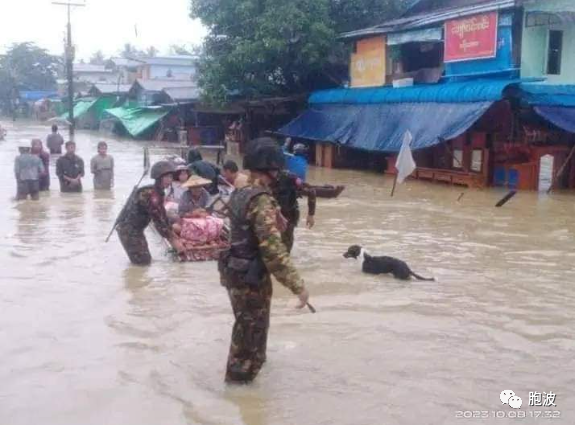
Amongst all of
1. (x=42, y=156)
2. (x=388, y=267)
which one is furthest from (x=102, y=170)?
(x=388, y=267)

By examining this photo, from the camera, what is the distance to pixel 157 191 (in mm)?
8469

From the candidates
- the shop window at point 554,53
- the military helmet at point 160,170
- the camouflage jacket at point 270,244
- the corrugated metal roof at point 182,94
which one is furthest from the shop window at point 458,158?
the corrugated metal roof at point 182,94

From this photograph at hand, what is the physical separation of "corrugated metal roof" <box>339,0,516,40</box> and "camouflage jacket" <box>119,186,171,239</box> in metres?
13.3

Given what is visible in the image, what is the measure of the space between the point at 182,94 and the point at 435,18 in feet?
63.3

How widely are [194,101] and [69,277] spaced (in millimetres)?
28570

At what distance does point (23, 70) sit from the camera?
67.7 m

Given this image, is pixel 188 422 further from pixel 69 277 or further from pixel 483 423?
pixel 69 277

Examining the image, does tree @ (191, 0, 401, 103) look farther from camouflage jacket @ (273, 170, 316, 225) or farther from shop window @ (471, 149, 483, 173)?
camouflage jacket @ (273, 170, 316, 225)

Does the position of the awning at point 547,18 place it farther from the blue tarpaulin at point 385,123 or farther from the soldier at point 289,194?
the soldier at point 289,194

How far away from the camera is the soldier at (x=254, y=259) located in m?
4.76

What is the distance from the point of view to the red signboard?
19.5 m

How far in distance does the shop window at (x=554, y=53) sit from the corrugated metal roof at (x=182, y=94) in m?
20.5

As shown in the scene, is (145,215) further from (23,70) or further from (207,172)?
(23,70)
